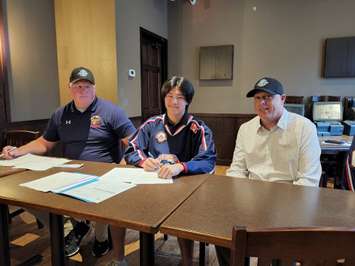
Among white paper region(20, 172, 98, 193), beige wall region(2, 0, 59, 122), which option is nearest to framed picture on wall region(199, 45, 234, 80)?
beige wall region(2, 0, 59, 122)

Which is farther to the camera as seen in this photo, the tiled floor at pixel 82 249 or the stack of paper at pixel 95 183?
the tiled floor at pixel 82 249

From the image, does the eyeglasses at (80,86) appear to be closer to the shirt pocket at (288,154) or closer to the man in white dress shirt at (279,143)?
the man in white dress shirt at (279,143)

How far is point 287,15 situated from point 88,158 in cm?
398

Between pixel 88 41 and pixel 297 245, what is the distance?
11.3 feet

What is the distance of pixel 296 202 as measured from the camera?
1109 millimetres

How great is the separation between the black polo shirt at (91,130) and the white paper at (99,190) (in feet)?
2.39

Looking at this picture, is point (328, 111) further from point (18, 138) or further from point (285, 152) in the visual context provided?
point (18, 138)

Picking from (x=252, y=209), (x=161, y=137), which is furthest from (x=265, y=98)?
(x=252, y=209)

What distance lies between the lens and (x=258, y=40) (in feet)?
15.2

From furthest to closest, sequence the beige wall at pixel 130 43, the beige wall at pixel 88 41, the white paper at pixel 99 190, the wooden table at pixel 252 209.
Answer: the beige wall at pixel 130 43 → the beige wall at pixel 88 41 → the white paper at pixel 99 190 → the wooden table at pixel 252 209

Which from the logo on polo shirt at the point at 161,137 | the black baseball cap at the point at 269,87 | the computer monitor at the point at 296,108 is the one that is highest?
the black baseball cap at the point at 269,87

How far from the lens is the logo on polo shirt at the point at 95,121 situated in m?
2.08

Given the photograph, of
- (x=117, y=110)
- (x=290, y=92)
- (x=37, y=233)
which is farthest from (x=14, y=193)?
(x=290, y=92)

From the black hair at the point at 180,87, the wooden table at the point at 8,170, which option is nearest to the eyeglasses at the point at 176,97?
the black hair at the point at 180,87
